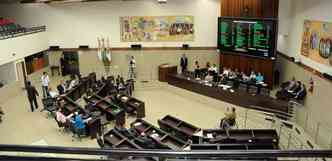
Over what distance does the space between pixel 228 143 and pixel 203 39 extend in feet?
36.1

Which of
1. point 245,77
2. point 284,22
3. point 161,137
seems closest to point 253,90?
point 245,77

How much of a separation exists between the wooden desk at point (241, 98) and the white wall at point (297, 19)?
86.0 inches

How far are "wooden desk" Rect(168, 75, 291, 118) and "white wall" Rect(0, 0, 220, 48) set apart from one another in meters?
4.47

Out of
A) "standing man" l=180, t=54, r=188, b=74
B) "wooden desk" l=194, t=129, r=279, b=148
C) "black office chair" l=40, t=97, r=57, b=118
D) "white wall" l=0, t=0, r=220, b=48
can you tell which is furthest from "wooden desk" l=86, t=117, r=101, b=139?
"white wall" l=0, t=0, r=220, b=48

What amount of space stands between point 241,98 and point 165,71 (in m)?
5.83

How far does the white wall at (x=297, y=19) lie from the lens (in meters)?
10.5

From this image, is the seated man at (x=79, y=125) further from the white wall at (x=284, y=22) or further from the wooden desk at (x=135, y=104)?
the white wall at (x=284, y=22)

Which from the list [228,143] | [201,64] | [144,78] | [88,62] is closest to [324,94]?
[228,143]

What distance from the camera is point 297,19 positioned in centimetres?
1328

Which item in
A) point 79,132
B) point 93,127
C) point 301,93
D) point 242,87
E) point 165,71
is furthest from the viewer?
point 165,71

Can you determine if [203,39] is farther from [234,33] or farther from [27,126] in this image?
[27,126]

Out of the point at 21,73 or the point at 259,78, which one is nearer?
the point at 259,78

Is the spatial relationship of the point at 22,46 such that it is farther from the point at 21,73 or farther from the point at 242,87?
the point at 242,87

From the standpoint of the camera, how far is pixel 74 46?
19328 mm
